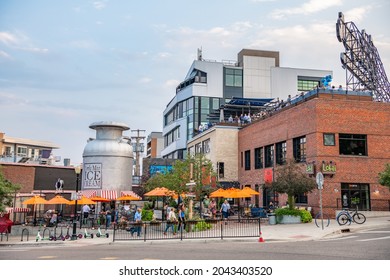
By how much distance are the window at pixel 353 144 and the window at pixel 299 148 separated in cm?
301

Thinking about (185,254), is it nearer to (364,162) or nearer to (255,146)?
(364,162)

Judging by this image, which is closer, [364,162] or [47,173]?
[364,162]

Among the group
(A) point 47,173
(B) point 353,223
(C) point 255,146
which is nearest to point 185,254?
(B) point 353,223

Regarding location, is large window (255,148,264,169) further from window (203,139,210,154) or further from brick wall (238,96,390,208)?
window (203,139,210,154)

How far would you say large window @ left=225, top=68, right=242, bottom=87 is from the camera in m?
73.8

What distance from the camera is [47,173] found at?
1825 inches

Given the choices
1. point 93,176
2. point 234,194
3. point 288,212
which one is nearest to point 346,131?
point 288,212

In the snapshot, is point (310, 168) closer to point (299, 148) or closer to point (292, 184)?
point (299, 148)

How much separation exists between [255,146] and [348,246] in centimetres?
2742

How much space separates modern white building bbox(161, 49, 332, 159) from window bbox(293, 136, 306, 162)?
3572cm

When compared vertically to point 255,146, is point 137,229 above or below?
below

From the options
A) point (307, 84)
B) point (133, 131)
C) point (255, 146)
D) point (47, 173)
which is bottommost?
point (47, 173)
